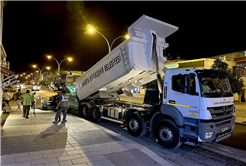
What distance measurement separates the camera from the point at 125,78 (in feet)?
23.5

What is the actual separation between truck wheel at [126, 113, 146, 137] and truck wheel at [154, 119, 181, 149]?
0.62 metres

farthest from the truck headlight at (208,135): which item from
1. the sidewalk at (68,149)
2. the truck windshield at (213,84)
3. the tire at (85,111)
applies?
the tire at (85,111)

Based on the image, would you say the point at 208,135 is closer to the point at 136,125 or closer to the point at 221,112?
the point at 221,112

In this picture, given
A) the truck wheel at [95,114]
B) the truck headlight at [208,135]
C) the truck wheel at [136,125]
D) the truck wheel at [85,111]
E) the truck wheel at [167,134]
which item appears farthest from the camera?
the truck wheel at [85,111]

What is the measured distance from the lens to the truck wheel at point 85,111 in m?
9.72

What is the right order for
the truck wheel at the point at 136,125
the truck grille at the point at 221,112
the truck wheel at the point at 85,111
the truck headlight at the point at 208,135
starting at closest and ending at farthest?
the truck headlight at the point at 208,135, the truck grille at the point at 221,112, the truck wheel at the point at 136,125, the truck wheel at the point at 85,111

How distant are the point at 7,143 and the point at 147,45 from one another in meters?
5.51

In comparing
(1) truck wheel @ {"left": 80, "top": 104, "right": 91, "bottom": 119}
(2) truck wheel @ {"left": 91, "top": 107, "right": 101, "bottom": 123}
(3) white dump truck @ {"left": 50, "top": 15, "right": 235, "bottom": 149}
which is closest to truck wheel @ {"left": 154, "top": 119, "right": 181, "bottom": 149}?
(3) white dump truck @ {"left": 50, "top": 15, "right": 235, "bottom": 149}

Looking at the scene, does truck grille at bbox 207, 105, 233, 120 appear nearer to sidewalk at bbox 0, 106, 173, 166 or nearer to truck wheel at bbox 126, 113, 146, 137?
sidewalk at bbox 0, 106, 173, 166

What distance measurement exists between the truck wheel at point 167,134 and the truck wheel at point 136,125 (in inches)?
24.3

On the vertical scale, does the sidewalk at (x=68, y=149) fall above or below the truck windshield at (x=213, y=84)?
below

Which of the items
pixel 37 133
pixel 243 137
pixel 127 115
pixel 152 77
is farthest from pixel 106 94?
pixel 243 137

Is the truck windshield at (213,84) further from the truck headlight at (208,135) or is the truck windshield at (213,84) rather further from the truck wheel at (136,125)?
the truck wheel at (136,125)

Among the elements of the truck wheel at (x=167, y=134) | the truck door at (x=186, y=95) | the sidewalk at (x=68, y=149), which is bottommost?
the sidewalk at (x=68, y=149)
